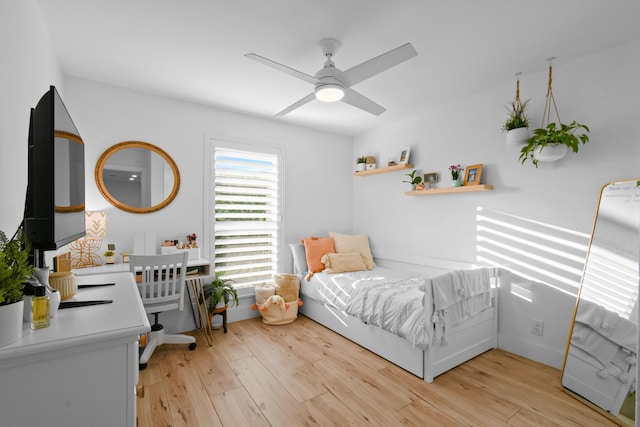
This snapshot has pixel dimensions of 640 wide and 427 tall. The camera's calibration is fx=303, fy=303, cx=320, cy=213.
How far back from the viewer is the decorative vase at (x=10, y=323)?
32.3 inches

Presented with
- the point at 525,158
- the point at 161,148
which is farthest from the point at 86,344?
the point at 525,158

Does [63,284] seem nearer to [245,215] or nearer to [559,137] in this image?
[245,215]

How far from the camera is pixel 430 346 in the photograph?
2.25 meters

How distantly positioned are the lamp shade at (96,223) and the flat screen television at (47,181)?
5.21 feet

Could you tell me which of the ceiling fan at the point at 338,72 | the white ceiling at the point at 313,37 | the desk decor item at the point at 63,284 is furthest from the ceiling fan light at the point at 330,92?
the desk decor item at the point at 63,284

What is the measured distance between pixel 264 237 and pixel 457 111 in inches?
104

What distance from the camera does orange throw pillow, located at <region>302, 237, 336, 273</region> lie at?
3.67 metres

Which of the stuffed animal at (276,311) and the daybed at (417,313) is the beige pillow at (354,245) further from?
the stuffed animal at (276,311)

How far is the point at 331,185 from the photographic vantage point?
440 centimetres

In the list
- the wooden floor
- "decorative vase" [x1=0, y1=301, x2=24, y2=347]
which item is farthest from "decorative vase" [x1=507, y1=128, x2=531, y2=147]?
"decorative vase" [x1=0, y1=301, x2=24, y2=347]

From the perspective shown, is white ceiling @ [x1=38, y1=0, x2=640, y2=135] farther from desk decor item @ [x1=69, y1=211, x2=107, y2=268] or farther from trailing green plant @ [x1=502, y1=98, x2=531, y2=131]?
desk decor item @ [x1=69, y1=211, x2=107, y2=268]

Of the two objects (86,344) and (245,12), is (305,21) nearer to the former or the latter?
(245,12)

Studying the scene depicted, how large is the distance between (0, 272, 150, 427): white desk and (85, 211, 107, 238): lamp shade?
1.95 metres

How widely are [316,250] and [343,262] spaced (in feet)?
1.22
